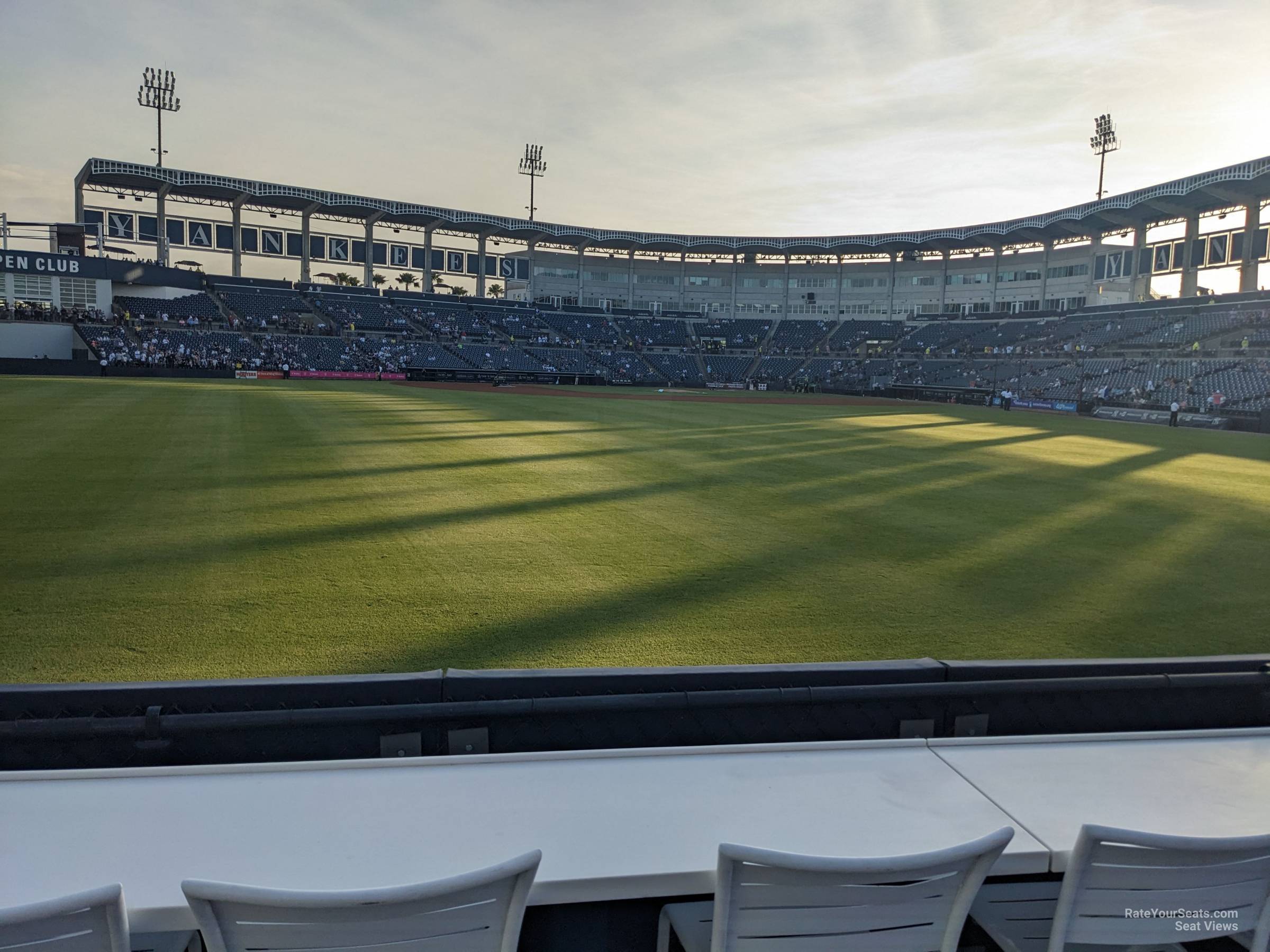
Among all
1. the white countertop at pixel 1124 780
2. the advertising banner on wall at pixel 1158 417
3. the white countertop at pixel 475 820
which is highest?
the advertising banner on wall at pixel 1158 417

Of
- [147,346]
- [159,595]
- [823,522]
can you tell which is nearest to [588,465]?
[823,522]

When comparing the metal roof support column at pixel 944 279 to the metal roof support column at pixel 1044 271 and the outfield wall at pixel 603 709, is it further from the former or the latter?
the outfield wall at pixel 603 709

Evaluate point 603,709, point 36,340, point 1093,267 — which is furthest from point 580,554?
point 1093,267

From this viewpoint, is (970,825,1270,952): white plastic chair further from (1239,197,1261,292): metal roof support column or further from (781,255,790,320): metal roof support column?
(781,255,790,320): metal roof support column

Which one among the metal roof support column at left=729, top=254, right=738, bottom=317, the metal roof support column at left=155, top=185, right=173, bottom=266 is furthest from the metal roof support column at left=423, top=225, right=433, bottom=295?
the metal roof support column at left=729, top=254, right=738, bottom=317

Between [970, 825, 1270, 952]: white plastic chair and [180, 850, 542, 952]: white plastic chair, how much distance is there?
5.31 ft

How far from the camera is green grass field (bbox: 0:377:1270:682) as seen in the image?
678 centimetres

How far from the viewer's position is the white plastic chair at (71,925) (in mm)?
1764

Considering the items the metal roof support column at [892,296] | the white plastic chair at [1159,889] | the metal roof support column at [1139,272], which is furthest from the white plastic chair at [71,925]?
the metal roof support column at [892,296]

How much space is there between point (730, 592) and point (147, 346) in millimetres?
63408

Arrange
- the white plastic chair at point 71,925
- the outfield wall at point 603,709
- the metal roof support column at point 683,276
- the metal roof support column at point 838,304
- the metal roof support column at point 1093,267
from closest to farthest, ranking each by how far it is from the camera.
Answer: the white plastic chair at point 71,925 < the outfield wall at point 603,709 < the metal roof support column at point 1093,267 < the metal roof support column at point 838,304 < the metal roof support column at point 683,276

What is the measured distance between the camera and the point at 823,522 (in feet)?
39.4

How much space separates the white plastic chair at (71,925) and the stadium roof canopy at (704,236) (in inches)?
2563

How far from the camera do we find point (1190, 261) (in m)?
61.2
